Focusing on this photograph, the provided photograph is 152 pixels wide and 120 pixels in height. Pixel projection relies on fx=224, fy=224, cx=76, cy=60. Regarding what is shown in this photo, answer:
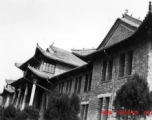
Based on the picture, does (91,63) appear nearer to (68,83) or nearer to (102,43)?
(102,43)

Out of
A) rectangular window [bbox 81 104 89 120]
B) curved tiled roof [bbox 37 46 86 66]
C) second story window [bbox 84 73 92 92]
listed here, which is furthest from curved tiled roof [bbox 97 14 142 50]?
curved tiled roof [bbox 37 46 86 66]

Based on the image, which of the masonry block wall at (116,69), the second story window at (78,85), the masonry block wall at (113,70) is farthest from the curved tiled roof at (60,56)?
the masonry block wall at (116,69)

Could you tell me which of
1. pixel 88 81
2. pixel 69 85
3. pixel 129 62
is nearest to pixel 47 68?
pixel 69 85

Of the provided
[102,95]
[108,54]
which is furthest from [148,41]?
[102,95]

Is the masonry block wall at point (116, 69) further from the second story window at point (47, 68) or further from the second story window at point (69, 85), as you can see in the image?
the second story window at point (47, 68)

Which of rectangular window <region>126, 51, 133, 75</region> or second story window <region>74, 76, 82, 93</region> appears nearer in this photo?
rectangular window <region>126, 51, 133, 75</region>

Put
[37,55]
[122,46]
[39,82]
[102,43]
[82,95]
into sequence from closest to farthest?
1. [122,46]
2. [102,43]
3. [82,95]
4. [39,82]
5. [37,55]

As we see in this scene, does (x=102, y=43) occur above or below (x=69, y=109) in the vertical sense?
above

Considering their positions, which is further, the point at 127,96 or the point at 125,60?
the point at 125,60

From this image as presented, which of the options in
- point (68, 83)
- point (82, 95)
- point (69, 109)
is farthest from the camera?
point (68, 83)

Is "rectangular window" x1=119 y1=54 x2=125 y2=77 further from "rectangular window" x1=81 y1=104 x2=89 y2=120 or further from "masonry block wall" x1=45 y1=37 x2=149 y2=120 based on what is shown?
"rectangular window" x1=81 y1=104 x2=89 y2=120

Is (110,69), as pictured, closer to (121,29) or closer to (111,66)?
(111,66)

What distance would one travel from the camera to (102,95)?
1373 centimetres

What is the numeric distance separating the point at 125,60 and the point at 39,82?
12.7 metres
